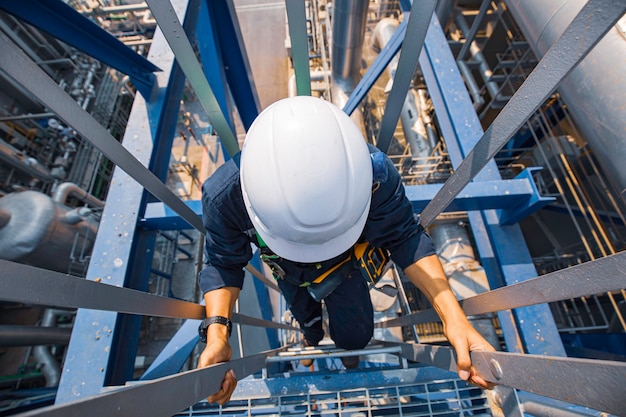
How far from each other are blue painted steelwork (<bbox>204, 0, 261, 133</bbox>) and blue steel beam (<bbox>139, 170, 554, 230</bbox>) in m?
1.37

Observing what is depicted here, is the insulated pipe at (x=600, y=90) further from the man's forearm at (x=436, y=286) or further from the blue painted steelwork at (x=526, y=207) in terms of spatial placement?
the man's forearm at (x=436, y=286)

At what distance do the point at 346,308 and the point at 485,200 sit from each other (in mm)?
1077

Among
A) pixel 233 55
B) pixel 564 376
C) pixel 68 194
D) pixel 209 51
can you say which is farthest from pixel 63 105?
pixel 68 194

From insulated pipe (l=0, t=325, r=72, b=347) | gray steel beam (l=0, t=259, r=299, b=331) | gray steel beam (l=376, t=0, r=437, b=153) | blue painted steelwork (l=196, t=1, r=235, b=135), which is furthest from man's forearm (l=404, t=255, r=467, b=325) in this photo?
insulated pipe (l=0, t=325, r=72, b=347)

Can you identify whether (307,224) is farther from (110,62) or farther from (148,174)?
(110,62)

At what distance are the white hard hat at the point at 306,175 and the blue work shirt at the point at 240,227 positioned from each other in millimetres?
251

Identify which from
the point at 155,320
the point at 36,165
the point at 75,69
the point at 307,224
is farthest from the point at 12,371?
the point at 307,224

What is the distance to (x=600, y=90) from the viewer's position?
170 centimetres

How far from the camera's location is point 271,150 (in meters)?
1.14

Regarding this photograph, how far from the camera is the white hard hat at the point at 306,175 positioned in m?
1.10

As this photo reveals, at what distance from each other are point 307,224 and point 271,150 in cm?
29

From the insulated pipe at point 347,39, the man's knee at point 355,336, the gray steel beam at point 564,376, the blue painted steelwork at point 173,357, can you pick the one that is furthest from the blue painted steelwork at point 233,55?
the gray steel beam at point 564,376

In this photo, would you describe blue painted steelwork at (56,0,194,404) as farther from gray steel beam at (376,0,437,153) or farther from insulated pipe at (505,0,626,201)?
insulated pipe at (505,0,626,201)

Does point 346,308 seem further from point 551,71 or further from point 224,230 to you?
point 551,71
